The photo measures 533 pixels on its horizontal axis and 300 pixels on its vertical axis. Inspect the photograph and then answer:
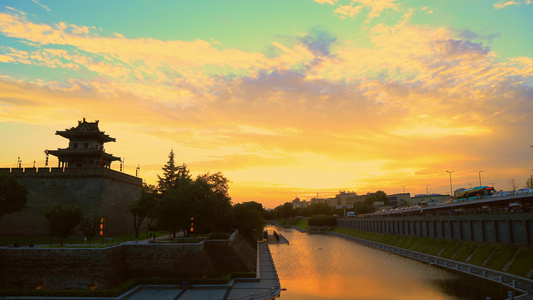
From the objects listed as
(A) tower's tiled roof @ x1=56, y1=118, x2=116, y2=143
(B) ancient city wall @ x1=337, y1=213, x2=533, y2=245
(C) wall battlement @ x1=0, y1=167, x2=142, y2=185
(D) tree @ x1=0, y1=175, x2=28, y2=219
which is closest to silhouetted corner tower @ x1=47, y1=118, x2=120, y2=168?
(A) tower's tiled roof @ x1=56, y1=118, x2=116, y2=143

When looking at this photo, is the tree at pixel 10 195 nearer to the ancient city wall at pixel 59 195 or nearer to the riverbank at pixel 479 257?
the ancient city wall at pixel 59 195

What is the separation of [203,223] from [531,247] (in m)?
44.1

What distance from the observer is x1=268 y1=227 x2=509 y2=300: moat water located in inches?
1577

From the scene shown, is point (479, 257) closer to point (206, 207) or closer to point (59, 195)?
point (206, 207)

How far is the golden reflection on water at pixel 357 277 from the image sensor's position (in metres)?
41.4

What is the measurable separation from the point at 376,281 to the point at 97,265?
35220mm

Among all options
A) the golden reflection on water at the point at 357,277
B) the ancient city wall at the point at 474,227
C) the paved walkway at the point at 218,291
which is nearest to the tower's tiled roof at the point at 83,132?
the paved walkway at the point at 218,291

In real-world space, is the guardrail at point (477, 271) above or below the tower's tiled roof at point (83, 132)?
below

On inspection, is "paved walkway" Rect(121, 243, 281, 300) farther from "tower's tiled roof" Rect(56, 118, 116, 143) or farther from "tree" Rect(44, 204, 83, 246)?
"tower's tiled roof" Rect(56, 118, 116, 143)

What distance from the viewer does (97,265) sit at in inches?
1563

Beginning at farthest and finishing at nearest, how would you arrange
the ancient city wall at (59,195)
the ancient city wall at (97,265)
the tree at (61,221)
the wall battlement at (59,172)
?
the wall battlement at (59,172)
the ancient city wall at (59,195)
the tree at (61,221)
the ancient city wall at (97,265)

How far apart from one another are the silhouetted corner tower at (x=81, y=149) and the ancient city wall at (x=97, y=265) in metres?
33.8

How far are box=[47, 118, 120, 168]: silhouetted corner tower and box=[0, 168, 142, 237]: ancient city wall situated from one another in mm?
7338

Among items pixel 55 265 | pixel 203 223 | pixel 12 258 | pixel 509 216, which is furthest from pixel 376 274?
pixel 12 258
